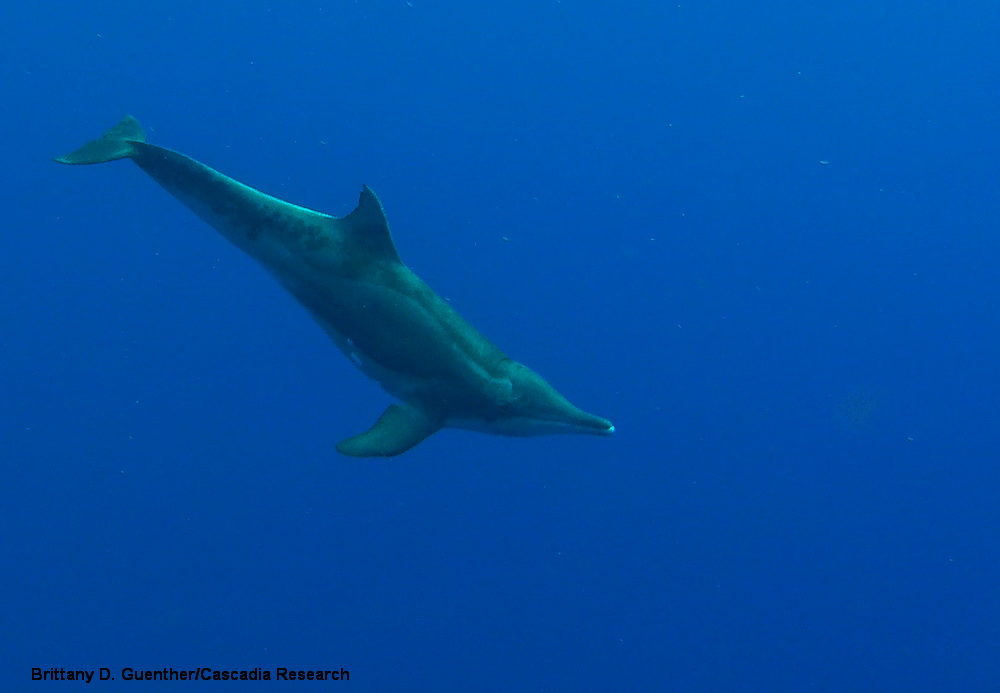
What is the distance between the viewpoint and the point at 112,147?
6.23 meters

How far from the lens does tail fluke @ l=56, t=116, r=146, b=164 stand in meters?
6.15

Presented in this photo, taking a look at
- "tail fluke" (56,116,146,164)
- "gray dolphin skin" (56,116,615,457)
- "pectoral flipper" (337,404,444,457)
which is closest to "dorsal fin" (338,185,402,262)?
"gray dolphin skin" (56,116,615,457)

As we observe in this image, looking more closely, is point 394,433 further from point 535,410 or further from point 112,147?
point 112,147

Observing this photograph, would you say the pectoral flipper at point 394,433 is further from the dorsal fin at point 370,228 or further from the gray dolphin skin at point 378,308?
the dorsal fin at point 370,228

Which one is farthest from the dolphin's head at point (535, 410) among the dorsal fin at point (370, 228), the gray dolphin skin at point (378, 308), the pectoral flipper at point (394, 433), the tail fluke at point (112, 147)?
the tail fluke at point (112, 147)

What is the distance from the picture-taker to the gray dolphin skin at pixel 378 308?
5938 millimetres

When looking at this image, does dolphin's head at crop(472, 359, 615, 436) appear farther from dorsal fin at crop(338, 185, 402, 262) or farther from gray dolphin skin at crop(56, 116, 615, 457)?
dorsal fin at crop(338, 185, 402, 262)

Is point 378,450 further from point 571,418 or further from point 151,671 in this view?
point 151,671

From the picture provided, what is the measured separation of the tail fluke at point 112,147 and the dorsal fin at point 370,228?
6.47ft

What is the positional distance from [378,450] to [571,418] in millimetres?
1586

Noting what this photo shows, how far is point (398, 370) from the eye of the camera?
6109 millimetres

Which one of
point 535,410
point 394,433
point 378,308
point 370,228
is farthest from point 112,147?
point 535,410

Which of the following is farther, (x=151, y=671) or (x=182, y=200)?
(x=151, y=671)

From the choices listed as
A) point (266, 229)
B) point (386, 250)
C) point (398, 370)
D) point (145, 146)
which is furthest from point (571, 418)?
point (145, 146)
